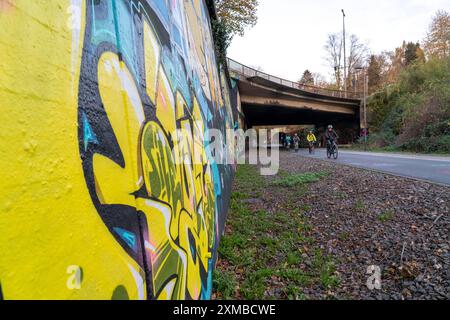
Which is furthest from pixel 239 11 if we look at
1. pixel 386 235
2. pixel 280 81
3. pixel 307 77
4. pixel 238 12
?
pixel 307 77

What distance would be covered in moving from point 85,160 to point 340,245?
4.24 meters

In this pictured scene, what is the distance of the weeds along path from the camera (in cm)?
314

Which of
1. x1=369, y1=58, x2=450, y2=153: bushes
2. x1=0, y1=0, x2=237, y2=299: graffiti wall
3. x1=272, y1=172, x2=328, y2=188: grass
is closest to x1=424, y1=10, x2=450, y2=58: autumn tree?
x1=369, y1=58, x2=450, y2=153: bushes

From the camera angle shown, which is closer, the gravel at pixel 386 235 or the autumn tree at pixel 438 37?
the gravel at pixel 386 235

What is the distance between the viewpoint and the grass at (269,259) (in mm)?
3199

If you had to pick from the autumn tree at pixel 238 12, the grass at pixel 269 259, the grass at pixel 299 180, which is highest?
the autumn tree at pixel 238 12

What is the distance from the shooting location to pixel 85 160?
1.11m

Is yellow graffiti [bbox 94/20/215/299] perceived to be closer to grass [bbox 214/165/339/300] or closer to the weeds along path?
grass [bbox 214/165/339/300]

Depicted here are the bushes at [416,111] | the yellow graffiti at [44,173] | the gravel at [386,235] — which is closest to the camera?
the yellow graffiti at [44,173]

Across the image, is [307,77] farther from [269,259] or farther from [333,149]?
[269,259]

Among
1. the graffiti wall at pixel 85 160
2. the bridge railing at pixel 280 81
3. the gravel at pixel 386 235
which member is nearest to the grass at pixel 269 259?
the gravel at pixel 386 235

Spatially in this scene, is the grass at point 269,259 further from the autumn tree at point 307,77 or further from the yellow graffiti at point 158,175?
the autumn tree at point 307,77

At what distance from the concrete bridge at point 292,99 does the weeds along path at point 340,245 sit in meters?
15.6
